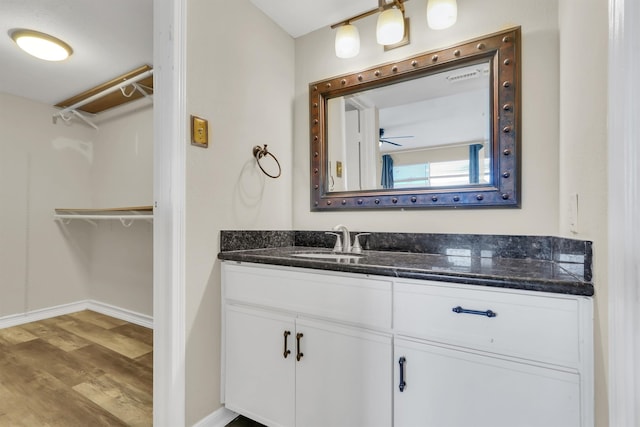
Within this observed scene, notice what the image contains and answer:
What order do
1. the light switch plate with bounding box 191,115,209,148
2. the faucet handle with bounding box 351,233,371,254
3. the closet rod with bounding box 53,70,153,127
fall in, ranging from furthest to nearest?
the closet rod with bounding box 53,70,153,127
the faucet handle with bounding box 351,233,371,254
the light switch plate with bounding box 191,115,209,148

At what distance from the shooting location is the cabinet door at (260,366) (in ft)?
4.09

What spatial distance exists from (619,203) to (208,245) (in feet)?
4.56

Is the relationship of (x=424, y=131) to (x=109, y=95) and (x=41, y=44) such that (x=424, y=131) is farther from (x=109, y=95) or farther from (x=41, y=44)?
(x=109, y=95)

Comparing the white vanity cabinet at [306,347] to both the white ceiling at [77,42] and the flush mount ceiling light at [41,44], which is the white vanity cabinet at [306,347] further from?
the flush mount ceiling light at [41,44]

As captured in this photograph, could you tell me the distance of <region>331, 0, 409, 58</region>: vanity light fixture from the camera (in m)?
1.47

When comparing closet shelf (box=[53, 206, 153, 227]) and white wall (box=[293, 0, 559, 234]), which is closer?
white wall (box=[293, 0, 559, 234])

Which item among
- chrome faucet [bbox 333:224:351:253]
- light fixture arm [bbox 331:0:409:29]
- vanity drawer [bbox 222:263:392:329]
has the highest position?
light fixture arm [bbox 331:0:409:29]

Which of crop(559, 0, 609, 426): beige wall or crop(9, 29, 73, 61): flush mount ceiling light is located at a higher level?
crop(9, 29, 73, 61): flush mount ceiling light

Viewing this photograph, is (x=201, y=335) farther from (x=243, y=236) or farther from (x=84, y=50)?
(x=84, y=50)

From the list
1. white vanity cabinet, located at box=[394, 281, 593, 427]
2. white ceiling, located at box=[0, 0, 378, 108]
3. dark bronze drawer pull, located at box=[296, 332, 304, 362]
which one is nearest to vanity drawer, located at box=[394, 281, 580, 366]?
white vanity cabinet, located at box=[394, 281, 593, 427]

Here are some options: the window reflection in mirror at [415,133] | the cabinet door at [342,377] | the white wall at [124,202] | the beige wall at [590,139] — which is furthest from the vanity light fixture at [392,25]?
the white wall at [124,202]

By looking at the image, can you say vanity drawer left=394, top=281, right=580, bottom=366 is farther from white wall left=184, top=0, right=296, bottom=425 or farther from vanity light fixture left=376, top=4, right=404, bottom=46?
vanity light fixture left=376, top=4, right=404, bottom=46

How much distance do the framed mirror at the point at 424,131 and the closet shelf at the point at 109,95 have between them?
1.50 meters

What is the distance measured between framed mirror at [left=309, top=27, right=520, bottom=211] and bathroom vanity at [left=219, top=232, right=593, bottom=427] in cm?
28
